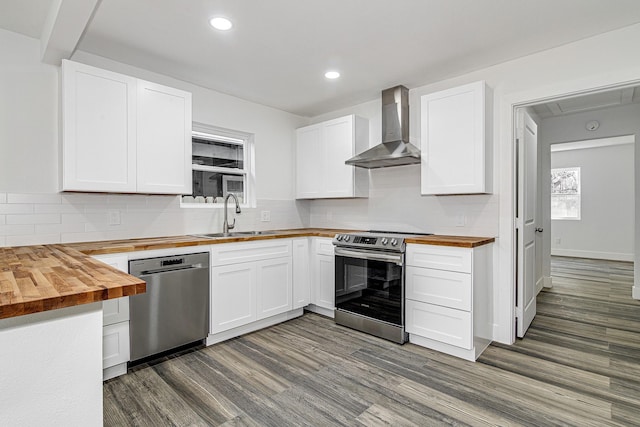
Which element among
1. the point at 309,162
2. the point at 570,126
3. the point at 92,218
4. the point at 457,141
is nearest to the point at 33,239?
the point at 92,218

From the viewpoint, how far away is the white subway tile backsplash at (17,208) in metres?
2.33

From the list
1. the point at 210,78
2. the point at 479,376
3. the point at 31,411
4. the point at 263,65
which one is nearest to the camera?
the point at 31,411

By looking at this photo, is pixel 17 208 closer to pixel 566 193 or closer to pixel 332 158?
pixel 332 158

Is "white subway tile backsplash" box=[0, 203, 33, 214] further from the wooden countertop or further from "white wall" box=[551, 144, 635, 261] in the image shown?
"white wall" box=[551, 144, 635, 261]

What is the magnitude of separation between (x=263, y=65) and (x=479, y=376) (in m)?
2.98

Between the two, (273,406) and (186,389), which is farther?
(186,389)

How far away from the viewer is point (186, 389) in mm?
2188

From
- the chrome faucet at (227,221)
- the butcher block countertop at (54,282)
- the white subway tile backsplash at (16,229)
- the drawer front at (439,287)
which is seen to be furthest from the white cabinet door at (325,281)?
the white subway tile backsplash at (16,229)

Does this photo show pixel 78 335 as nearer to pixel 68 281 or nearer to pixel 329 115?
pixel 68 281

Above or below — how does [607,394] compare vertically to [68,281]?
below

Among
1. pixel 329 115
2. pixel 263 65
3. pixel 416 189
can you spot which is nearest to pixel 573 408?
pixel 416 189

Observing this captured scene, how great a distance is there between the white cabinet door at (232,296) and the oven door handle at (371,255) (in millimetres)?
862

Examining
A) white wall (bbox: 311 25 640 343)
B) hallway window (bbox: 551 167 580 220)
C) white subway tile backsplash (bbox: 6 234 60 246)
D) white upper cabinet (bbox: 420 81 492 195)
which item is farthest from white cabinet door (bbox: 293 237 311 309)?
hallway window (bbox: 551 167 580 220)

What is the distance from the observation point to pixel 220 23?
2.26 meters
